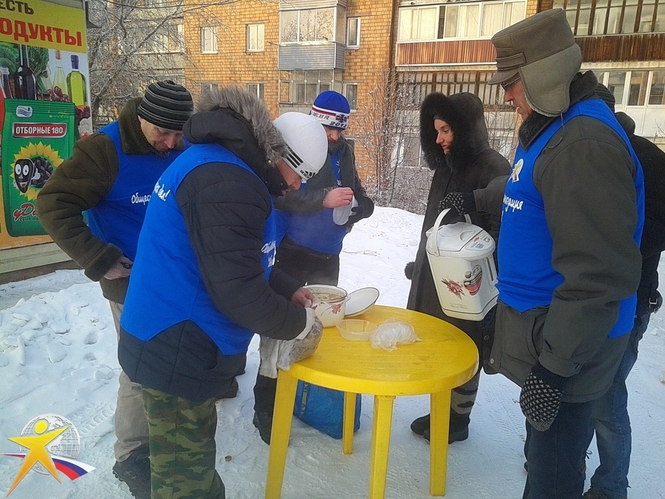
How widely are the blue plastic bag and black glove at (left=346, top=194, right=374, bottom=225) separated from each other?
3.42 feet

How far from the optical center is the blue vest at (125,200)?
2197 millimetres

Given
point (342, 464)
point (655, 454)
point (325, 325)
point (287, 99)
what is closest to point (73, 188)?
→ point (325, 325)

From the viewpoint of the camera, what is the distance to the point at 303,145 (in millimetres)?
1733

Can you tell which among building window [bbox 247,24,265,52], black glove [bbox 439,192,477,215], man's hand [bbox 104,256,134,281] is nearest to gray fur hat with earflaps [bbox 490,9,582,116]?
black glove [bbox 439,192,477,215]

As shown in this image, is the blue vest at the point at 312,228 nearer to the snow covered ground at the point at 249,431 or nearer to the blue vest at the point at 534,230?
the snow covered ground at the point at 249,431

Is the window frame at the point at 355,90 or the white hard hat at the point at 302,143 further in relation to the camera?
the window frame at the point at 355,90

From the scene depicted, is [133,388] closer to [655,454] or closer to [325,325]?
[325,325]

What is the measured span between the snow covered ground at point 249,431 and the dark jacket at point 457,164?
2.44ft

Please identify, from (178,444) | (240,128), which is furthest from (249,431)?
(240,128)

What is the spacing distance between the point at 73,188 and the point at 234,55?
19.5m

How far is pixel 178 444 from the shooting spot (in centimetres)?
172

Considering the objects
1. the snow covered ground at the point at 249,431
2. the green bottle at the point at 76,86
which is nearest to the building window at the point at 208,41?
the green bottle at the point at 76,86

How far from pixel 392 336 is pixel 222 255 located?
95cm

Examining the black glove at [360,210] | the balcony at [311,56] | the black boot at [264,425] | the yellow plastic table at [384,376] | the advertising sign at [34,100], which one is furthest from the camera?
the balcony at [311,56]
